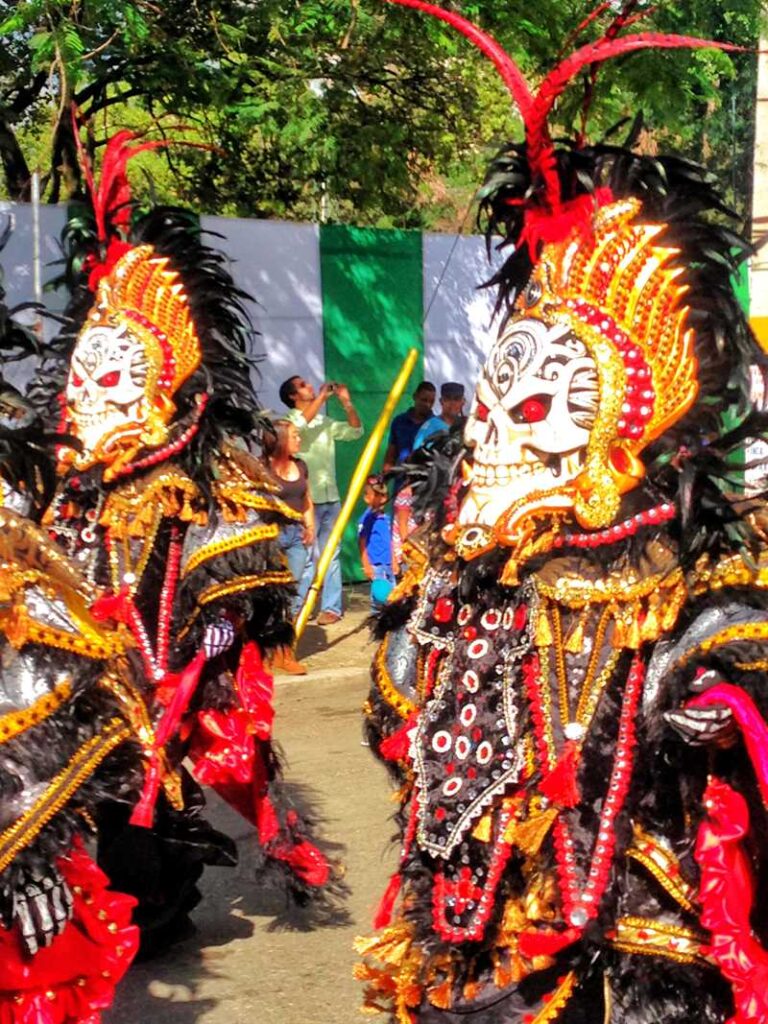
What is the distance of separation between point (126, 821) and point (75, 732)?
6.84 ft

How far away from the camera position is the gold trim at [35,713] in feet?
9.78

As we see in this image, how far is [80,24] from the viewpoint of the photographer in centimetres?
866

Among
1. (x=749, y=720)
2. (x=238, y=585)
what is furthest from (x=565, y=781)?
(x=238, y=585)

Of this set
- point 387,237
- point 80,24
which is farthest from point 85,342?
point 387,237

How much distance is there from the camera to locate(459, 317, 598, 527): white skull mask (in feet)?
10.6

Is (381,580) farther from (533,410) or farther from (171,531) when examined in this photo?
(533,410)

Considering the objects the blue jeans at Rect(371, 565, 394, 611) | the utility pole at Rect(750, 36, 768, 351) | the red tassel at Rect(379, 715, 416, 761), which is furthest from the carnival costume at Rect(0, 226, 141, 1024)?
the blue jeans at Rect(371, 565, 394, 611)

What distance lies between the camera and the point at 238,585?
497cm

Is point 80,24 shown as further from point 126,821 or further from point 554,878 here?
point 554,878

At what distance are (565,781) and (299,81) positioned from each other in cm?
795

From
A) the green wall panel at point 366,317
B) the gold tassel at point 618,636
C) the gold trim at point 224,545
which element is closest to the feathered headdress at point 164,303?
the gold trim at point 224,545

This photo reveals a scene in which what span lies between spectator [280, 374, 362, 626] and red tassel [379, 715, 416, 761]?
248 inches

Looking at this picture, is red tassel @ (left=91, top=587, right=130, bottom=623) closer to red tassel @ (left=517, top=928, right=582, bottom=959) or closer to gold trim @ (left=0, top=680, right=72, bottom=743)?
gold trim @ (left=0, top=680, right=72, bottom=743)

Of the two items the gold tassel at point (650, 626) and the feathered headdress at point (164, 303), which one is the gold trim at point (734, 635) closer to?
the gold tassel at point (650, 626)
